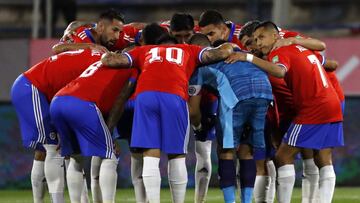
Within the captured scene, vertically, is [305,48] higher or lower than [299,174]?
higher

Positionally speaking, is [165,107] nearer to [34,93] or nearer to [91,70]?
[91,70]

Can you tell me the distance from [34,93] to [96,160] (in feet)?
3.02

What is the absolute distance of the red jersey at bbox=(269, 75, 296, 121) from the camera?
9289 millimetres

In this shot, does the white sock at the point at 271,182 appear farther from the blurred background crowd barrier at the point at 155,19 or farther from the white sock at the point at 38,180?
the blurred background crowd barrier at the point at 155,19

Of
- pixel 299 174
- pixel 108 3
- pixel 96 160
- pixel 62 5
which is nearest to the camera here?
pixel 96 160

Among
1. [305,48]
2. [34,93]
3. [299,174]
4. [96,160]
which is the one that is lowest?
[299,174]

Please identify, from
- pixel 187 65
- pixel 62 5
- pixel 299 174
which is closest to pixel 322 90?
pixel 187 65

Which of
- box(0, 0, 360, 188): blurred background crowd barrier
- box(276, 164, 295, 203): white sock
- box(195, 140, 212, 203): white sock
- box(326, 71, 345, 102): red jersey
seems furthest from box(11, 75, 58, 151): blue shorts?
box(0, 0, 360, 188): blurred background crowd barrier

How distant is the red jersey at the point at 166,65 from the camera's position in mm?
8344

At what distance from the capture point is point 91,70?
8.82m

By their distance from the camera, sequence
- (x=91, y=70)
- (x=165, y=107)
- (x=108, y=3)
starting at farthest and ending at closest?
(x=108, y=3) < (x=91, y=70) < (x=165, y=107)

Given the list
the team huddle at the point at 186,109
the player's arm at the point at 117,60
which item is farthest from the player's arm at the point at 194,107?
the player's arm at the point at 117,60

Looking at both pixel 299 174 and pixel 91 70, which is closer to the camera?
pixel 91 70

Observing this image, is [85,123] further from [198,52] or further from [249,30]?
[249,30]
